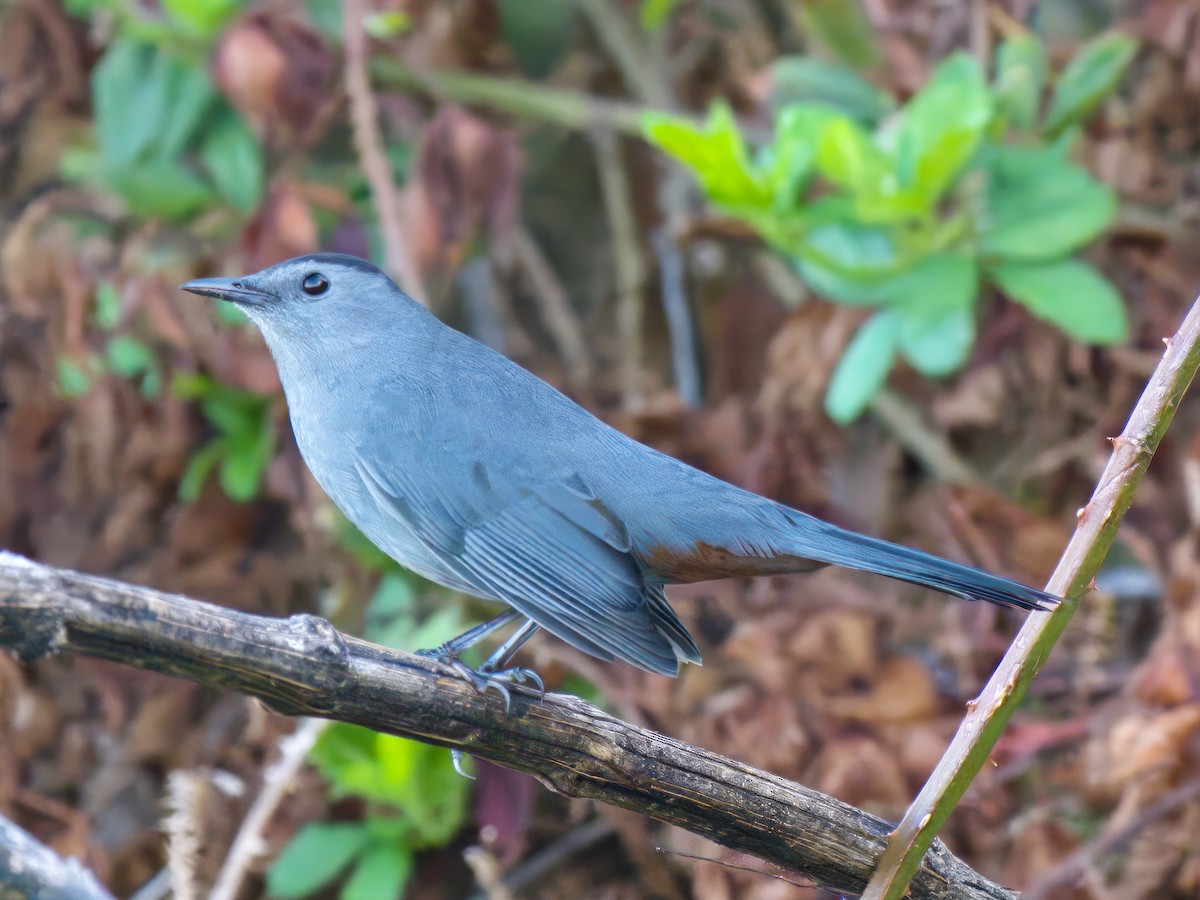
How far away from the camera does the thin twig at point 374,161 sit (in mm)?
3566

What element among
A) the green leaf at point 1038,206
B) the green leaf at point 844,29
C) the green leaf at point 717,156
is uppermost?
the green leaf at point 844,29

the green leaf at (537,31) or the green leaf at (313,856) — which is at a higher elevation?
the green leaf at (537,31)

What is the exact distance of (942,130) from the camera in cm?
332

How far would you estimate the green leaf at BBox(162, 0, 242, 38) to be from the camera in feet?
12.4

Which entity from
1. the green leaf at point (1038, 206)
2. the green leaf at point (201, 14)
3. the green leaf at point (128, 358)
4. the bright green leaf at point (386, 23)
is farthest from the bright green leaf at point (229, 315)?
the green leaf at point (1038, 206)

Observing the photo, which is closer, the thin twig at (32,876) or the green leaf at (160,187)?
the thin twig at (32,876)

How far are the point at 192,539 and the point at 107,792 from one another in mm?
846

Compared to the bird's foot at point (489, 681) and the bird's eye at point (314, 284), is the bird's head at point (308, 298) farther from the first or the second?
the bird's foot at point (489, 681)

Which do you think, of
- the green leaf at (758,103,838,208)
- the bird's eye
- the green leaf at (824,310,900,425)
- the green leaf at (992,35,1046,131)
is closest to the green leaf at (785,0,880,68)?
the green leaf at (992,35,1046,131)

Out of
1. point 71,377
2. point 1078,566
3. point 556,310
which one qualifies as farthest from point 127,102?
point 1078,566

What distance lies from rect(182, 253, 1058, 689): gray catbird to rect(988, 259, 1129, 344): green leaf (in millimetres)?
1227

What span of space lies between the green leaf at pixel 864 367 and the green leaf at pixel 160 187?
2.03m

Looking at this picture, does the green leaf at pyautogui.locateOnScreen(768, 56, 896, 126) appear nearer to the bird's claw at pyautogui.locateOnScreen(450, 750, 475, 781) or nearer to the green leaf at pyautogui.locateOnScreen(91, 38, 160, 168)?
the green leaf at pyautogui.locateOnScreen(91, 38, 160, 168)

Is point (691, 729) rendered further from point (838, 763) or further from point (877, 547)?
point (877, 547)
